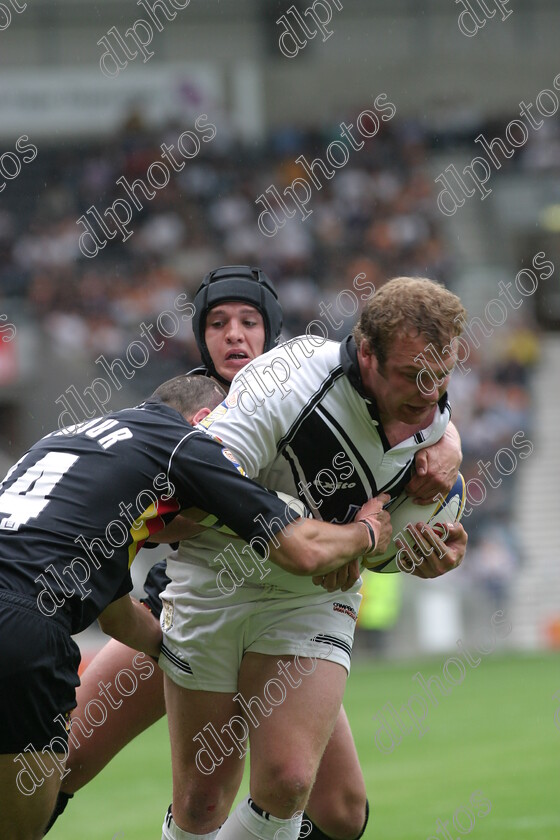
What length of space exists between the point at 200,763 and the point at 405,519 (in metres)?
1.15

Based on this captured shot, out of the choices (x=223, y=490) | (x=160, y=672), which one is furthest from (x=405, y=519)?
(x=160, y=672)

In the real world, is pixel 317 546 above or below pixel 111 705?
above

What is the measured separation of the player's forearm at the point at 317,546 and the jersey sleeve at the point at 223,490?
7cm

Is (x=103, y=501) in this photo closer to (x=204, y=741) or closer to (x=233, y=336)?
(x=204, y=741)

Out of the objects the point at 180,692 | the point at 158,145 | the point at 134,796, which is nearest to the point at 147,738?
the point at 134,796

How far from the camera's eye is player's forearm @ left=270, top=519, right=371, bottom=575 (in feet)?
12.3

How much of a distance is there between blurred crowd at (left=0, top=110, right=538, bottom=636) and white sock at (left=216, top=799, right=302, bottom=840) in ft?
43.8

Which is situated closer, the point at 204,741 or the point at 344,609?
the point at 204,741

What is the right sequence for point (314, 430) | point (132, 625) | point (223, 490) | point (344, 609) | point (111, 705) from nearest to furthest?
point (223, 490), point (314, 430), point (132, 625), point (344, 609), point (111, 705)

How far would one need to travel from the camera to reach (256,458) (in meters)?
3.96

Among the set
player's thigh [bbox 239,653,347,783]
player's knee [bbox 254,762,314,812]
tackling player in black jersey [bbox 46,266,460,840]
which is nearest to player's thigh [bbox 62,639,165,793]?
tackling player in black jersey [bbox 46,266,460,840]

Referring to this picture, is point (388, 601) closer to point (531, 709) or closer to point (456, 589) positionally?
point (456, 589)

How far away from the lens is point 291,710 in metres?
3.99

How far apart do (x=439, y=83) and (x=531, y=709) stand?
16.9m
